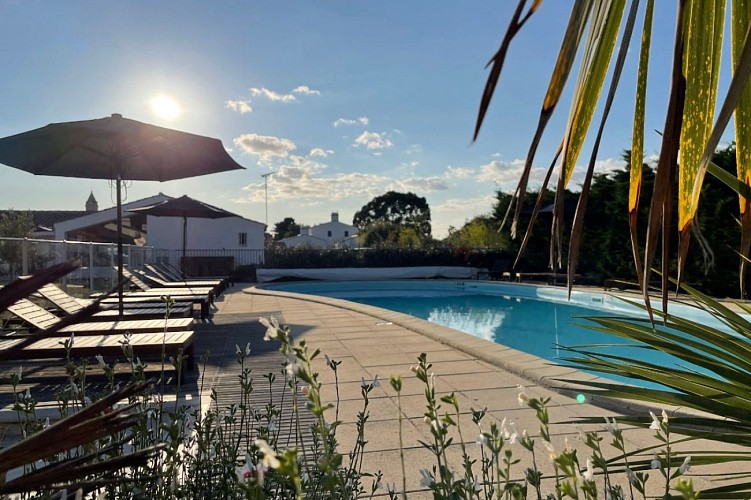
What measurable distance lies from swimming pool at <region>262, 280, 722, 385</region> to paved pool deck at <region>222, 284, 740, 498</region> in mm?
1684

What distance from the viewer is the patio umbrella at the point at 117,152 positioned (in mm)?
5898

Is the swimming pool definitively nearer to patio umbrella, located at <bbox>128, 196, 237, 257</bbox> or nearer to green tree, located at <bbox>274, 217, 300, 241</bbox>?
patio umbrella, located at <bbox>128, 196, 237, 257</bbox>

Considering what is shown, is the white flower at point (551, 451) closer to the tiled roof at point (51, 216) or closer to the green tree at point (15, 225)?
the green tree at point (15, 225)

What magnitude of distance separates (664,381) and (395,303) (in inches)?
Result: 573

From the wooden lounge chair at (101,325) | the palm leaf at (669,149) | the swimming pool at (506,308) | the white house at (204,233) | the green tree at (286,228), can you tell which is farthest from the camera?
the green tree at (286,228)

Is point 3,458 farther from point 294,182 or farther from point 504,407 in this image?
point 294,182

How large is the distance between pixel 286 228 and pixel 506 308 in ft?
213

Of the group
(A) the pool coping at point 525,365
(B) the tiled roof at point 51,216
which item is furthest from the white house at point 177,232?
(A) the pool coping at point 525,365

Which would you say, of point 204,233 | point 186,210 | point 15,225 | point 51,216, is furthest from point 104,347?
point 51,216

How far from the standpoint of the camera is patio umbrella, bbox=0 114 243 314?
5898 mm

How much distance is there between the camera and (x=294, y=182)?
1897 inches

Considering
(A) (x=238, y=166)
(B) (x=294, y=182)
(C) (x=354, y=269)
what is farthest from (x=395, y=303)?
(B) (x=294, y=182)

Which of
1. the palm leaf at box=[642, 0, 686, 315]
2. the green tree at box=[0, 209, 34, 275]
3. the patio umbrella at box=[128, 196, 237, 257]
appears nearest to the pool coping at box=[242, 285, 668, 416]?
the palm leaf at box=[642, 0, 686, 315]

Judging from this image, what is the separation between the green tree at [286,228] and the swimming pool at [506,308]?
5602 centimetres
